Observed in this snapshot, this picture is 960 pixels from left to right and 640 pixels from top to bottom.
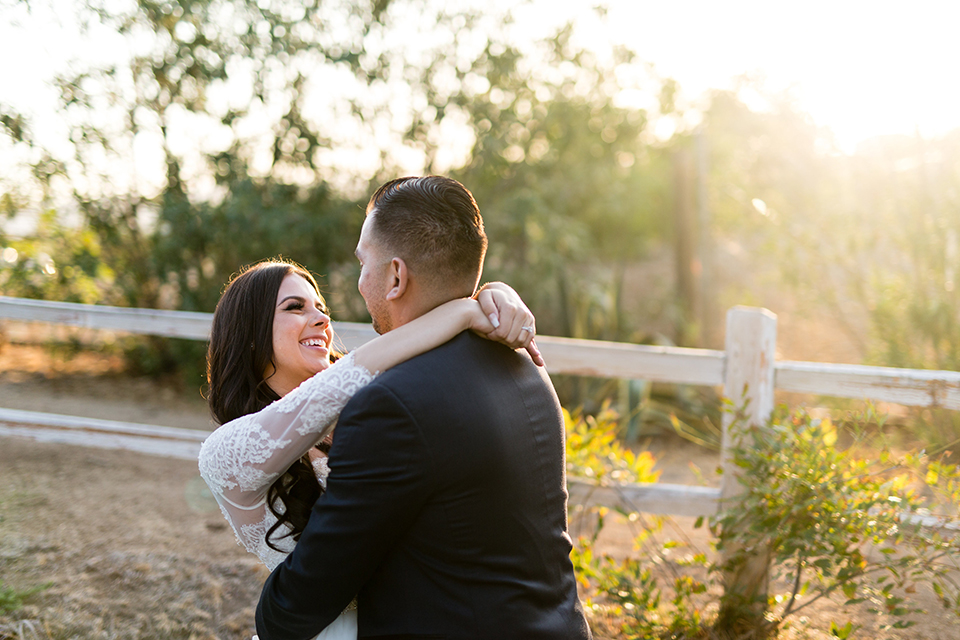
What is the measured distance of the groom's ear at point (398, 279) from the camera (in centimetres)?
165

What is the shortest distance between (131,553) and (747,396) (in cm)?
320

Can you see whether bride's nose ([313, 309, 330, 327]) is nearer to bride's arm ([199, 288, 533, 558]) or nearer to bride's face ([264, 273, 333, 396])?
bride's face ([264, 273, 333, 396])

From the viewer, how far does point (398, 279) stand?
5.50 ft

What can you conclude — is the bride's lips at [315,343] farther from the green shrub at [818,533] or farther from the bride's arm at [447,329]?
the green shrub at [818,533]

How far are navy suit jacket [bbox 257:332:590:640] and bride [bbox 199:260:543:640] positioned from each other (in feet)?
0.27

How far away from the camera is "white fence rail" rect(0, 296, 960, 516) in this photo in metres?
2.95

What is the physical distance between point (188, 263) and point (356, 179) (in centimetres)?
207

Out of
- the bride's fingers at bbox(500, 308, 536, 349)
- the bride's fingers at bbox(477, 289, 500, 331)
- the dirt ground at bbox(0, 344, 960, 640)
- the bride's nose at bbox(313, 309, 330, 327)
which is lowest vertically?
the dirt ground at bbox(0, 344, 960, 640)

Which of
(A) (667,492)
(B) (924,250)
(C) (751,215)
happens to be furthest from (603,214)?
(A) (667,492)

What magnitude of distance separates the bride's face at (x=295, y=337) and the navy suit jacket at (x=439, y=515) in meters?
0.72

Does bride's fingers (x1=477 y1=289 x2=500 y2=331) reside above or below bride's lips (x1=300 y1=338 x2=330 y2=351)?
above

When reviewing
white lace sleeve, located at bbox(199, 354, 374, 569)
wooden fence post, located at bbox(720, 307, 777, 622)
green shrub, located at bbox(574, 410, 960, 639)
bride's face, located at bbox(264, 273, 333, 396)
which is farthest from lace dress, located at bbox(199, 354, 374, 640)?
wooden fence post, located at bbox(720, 307, 777, 622)

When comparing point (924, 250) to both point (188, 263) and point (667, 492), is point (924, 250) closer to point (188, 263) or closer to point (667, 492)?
point (667, 492)

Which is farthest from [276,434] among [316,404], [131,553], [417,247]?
[131,553]
